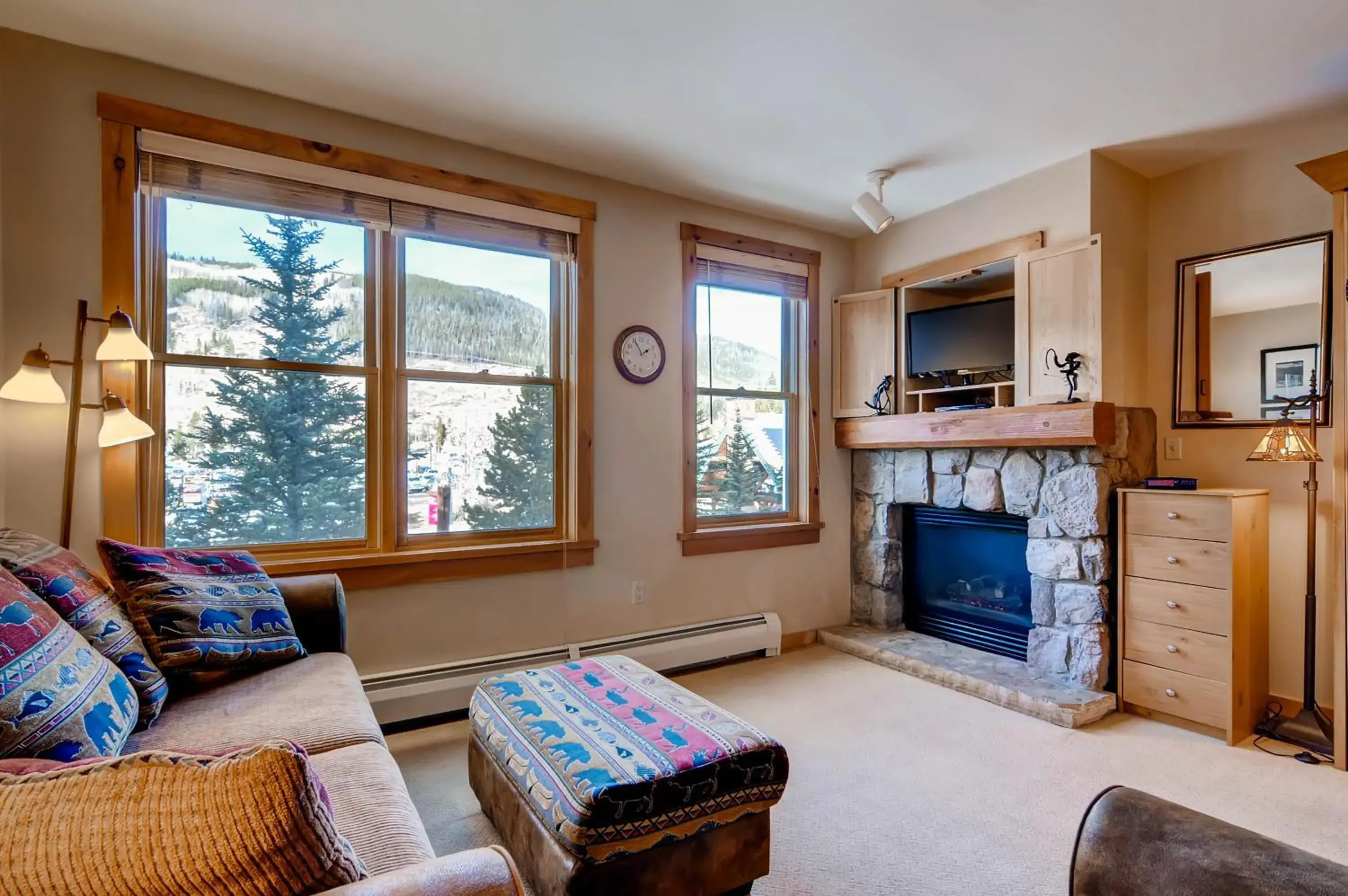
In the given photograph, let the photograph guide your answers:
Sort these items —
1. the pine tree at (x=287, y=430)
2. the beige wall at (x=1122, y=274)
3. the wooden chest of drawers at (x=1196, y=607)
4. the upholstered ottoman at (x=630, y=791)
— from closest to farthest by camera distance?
1. the upholstered ottoman at (x=630, y=791)
2. the pine tree at (x=287, y=430)
3. the wooden chest of drawers at (x=1196, y=607)
4. the beige wall at (x=1122, y=274)

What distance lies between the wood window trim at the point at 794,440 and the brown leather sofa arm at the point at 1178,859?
281 centimetres

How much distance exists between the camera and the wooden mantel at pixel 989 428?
3.03 m

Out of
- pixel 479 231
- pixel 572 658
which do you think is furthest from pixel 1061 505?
pixel 479 231

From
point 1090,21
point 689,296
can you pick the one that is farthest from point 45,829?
point 689,296

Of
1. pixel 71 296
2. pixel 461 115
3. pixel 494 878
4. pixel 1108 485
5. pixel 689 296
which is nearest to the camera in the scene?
pixel 494 878

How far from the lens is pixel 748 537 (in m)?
3.89

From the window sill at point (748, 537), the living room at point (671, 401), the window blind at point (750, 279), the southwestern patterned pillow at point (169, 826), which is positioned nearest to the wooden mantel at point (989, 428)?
the living room at point (671, 401)

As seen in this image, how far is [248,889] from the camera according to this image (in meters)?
0.61

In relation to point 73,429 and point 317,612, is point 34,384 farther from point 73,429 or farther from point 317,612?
point 317,612

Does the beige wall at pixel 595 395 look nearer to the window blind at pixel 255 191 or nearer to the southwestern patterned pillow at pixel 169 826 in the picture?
the window blind at pixel 255 191

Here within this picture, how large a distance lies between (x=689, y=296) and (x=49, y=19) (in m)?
2.69

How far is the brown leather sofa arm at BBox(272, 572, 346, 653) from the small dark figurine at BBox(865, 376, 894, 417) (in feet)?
10.0

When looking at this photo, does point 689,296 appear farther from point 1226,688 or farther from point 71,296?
point 1226,688

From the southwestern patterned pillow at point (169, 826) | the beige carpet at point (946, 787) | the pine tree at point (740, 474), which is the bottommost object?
the beige carpet at point (946, 787)
